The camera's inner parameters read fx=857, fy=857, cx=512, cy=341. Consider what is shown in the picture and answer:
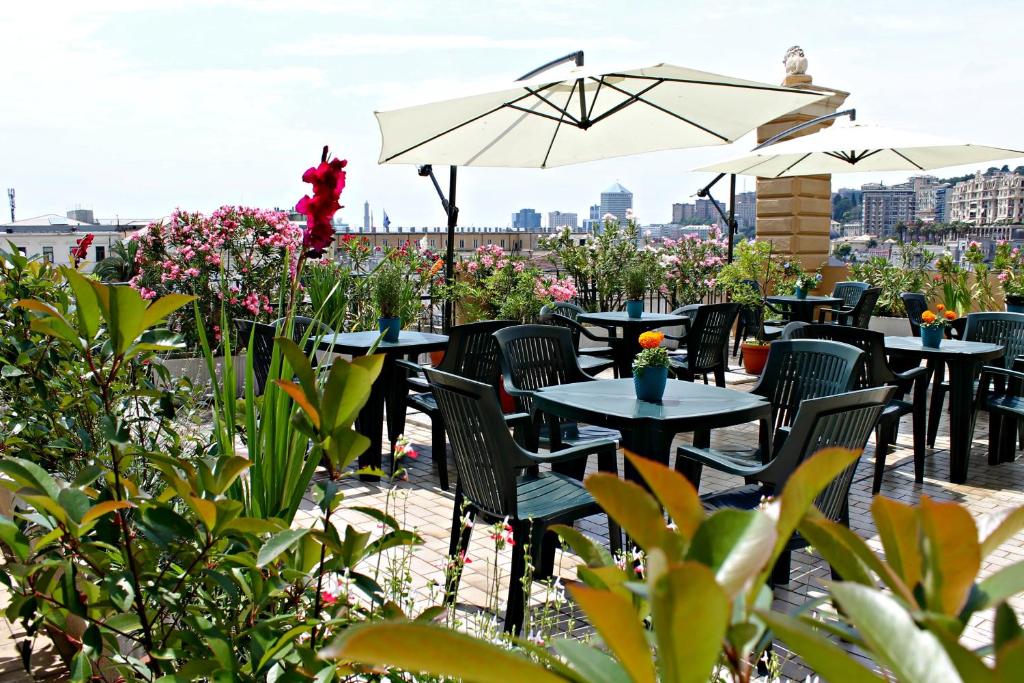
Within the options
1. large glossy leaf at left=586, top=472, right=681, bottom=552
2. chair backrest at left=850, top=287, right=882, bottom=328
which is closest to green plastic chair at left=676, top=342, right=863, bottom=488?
large glossy leaf at left=586, top=472, right=681, bottom=552

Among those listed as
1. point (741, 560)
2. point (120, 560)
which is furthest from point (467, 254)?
point (741, 560)

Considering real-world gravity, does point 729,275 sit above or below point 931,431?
above

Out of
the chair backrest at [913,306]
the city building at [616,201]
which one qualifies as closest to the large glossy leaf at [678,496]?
the chair backrest at [913,306]

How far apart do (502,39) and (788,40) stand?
6739 mm

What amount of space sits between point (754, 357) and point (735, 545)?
29.3ft

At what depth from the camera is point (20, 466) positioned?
1.35m

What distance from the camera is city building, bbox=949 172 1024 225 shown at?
1425 centimetres

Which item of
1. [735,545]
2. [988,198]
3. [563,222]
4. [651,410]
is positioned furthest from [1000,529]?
[988,198]

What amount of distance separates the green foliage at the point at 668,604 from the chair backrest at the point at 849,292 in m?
10.7

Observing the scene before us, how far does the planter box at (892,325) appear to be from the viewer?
10984 millimetres

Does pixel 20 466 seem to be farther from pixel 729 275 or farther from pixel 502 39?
pixel 729 275

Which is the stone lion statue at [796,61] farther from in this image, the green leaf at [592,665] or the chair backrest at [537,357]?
the green leaf at [592,665]

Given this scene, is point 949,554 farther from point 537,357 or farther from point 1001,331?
point 1001,331

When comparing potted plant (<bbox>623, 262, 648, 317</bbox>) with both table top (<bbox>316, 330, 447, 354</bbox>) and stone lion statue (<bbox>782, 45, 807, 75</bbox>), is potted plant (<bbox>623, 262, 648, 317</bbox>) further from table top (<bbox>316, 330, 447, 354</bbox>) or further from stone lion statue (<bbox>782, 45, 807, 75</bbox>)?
stone lion statue (<bbox>782, 45, 807, 75</bbox>)
